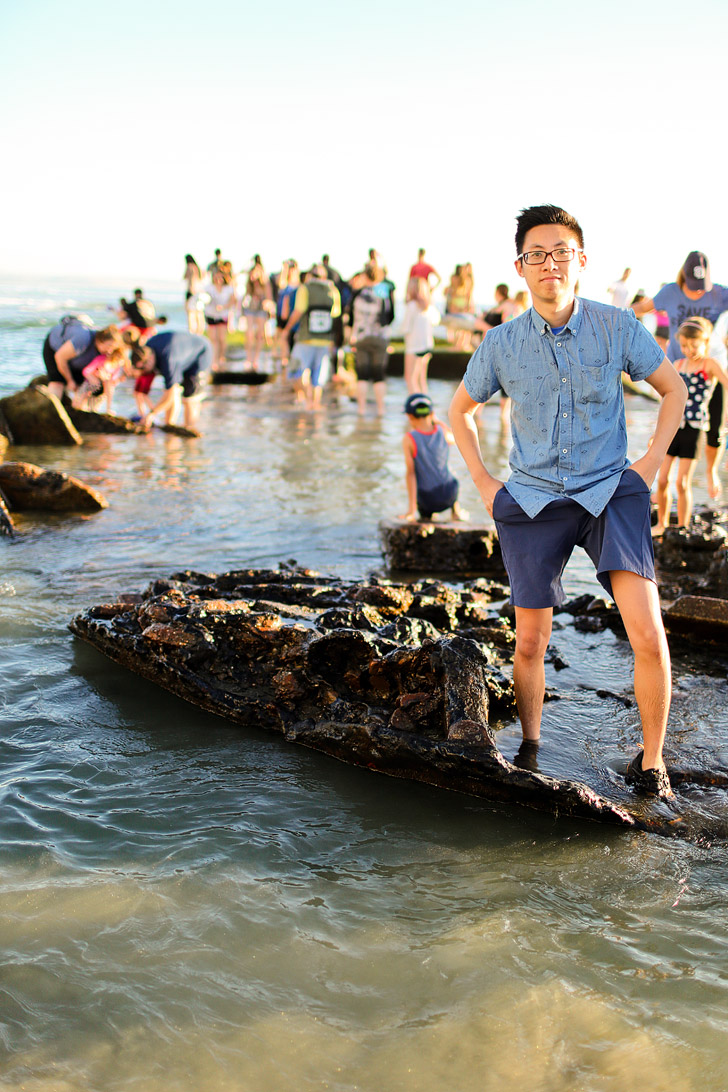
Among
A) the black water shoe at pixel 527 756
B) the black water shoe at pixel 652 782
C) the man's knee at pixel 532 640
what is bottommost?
the black water shoe at pixel 527 756

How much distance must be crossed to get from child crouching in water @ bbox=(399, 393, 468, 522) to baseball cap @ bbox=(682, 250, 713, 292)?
8.52ft

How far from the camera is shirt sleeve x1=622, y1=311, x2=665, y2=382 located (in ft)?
11.0

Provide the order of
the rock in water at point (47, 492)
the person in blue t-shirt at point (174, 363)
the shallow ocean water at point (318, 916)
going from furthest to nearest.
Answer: the person in blue t-shirt at point (174, 363) < the rock in water at point (47, 492) < the shallow ocean water at point (318, 916)

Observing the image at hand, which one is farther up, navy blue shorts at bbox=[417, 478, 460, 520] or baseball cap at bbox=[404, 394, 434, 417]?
baseball cap at bbox=[404, 394, 434, 417]

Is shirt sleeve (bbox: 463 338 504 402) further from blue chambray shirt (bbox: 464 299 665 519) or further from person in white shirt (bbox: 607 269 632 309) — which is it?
person in white shirt (bbox: 607 269 632 309)

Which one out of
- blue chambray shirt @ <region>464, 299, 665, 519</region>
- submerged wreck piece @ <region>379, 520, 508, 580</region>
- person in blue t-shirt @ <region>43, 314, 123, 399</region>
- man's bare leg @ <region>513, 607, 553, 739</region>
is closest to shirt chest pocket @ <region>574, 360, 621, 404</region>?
blue chambray shirt @ <region>464, 299, 665, 519</region>

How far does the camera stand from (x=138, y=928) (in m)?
2.82

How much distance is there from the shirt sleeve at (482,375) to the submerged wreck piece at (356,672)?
105 cm

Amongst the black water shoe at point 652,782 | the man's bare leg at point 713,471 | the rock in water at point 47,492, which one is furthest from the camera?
the man's bare leg at point 713,471

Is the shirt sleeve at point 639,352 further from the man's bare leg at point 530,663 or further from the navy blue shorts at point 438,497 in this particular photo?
the navy blue shorts at point 438,497

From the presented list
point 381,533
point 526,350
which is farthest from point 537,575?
point 381,533

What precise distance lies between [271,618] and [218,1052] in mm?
2300

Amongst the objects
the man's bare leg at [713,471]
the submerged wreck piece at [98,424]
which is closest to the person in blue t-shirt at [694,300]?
the man's bare leg at [713,471]

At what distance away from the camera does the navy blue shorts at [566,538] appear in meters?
3.35
